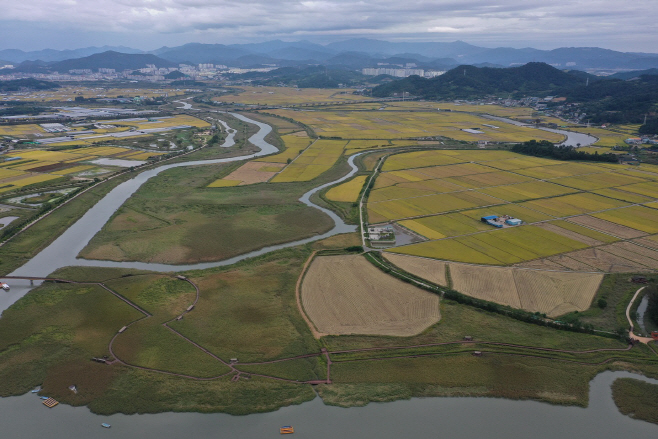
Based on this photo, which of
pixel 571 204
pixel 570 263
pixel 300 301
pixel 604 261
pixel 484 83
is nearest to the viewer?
pixel 300 301

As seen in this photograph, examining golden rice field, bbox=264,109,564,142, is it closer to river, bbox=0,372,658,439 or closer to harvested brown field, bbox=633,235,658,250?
harvested brown field, bbox=633,235,658,250

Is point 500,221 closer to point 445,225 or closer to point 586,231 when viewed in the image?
point 445,225

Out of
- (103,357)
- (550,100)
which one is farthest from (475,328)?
(550,100)

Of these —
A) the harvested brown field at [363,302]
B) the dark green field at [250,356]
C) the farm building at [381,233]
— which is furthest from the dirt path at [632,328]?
the farm building at [381,233]

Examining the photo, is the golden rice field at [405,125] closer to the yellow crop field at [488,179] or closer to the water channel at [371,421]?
the yellow crop field at [488,179]

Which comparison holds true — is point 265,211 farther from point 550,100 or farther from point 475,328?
point 550,100

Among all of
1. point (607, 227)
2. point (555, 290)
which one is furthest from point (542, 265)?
point (607, 227)

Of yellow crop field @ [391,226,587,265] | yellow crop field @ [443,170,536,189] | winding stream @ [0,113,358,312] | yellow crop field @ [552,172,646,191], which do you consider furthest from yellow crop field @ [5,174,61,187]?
yellow crop field @ [552,172,646,191]
